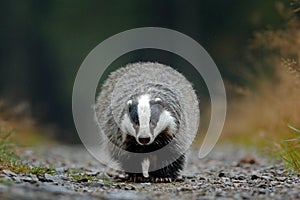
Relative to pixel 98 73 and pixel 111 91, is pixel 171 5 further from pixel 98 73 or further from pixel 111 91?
pixel 111 91

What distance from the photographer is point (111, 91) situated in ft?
23.5

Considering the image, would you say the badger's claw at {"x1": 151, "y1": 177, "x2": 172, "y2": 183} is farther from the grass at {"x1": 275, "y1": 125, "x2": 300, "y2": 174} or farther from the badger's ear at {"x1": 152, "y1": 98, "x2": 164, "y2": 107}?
the grass at {"x1": 275, "y1": 125, "x2": 300, "y2": 174}

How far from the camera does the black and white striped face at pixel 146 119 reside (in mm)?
5879

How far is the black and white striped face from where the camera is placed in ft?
19.3

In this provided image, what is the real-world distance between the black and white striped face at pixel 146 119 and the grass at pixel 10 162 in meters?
0.91

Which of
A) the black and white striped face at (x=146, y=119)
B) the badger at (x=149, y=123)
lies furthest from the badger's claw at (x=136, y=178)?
the black and white striped face at (x=146, y=119)

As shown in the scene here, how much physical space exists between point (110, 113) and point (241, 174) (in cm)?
153

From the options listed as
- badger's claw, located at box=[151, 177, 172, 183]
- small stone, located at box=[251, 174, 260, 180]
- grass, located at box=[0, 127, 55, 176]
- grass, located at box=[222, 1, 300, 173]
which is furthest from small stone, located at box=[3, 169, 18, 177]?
grass, located at box=[222, 1, 300, 173]

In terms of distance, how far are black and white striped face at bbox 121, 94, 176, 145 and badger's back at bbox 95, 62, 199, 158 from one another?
5.8 inches

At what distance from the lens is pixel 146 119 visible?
233 inches

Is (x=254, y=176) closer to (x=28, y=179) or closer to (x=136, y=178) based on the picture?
(x=136, y=178)

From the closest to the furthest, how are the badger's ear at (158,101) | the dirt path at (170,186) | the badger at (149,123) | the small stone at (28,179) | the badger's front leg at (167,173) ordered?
1. the dirt path at (170,186)
2. the small stone at (28,179)
3. the badger at (149,123)
4. the badger's ear at (158,101)
5. the badger's front leg at (167,173)

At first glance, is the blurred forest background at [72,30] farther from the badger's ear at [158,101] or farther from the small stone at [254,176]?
the badger's ear at [158,101]

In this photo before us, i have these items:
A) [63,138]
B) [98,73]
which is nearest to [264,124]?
[63,138]
